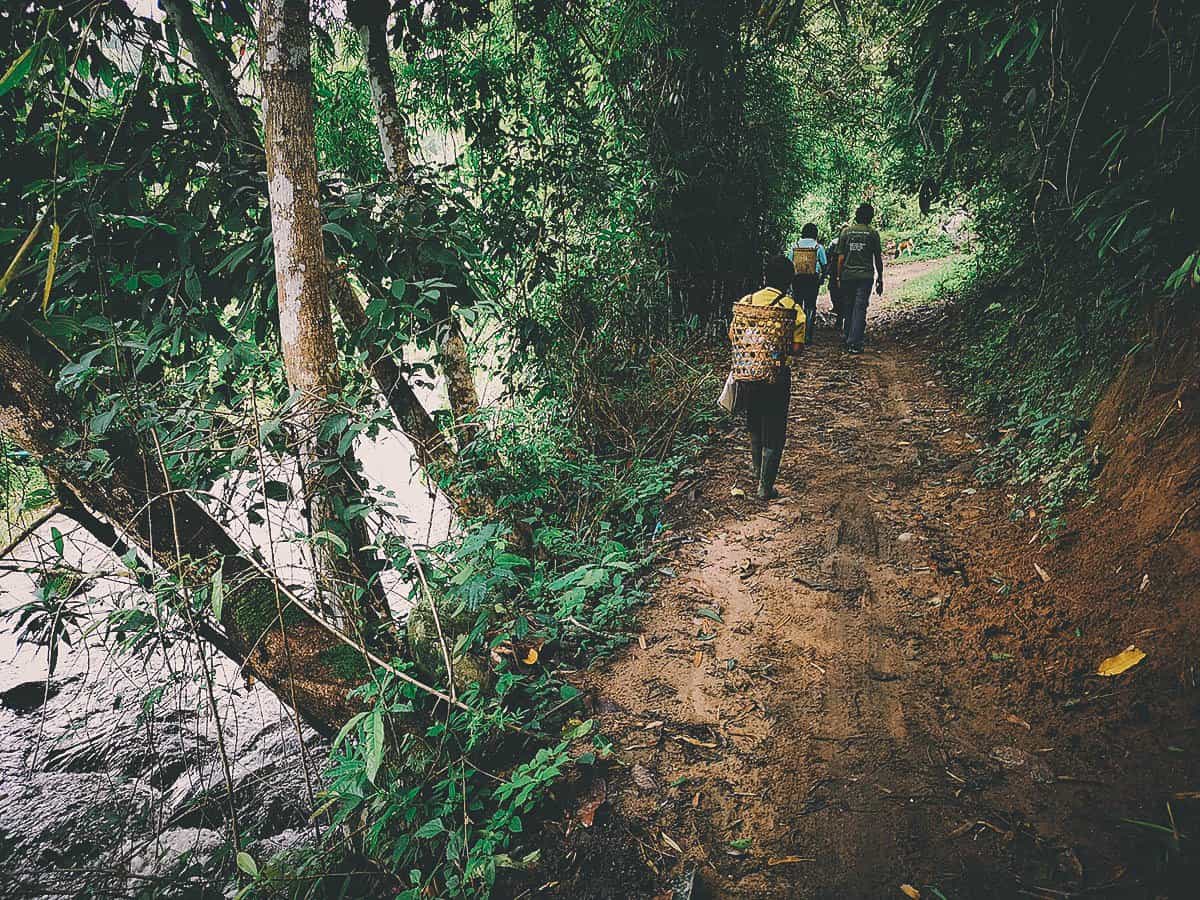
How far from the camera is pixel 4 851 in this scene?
2.43 meters

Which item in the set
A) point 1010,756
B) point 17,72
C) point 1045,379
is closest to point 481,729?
point 1010,756

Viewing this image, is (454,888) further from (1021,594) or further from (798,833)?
(1021,594)

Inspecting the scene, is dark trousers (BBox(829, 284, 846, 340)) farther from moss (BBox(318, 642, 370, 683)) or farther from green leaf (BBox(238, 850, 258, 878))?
green leaf (BBox(238, 850, 258, 878))

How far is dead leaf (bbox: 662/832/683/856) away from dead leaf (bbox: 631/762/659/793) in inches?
8.9

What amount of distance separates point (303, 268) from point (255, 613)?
1642mm

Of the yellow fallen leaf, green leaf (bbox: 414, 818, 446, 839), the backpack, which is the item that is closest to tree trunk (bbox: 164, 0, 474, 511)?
green leaf (bbox: 414, 818, 446, 839)

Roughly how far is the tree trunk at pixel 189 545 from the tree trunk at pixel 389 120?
166 cm

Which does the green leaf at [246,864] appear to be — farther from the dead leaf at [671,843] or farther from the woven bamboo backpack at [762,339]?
the woven bamboo backpack at [762,339]

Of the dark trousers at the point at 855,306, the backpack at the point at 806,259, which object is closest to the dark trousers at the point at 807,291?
the backpack at the point at 806,259

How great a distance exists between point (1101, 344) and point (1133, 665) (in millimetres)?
2966

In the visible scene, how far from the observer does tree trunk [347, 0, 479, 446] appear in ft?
14.1

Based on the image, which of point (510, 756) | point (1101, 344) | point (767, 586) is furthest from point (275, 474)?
point (1101, 344)

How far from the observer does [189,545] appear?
2832mm

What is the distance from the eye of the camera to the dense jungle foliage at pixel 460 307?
2.62 metres
